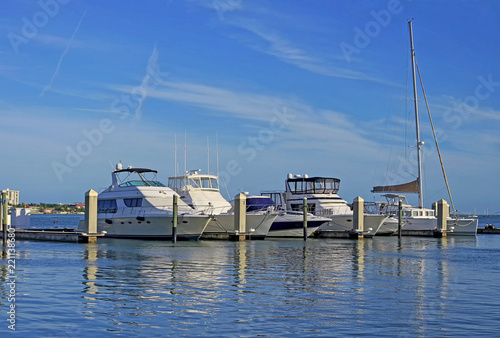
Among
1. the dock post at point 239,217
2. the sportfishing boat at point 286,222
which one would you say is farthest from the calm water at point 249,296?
the sportfishing boat at point 286,222

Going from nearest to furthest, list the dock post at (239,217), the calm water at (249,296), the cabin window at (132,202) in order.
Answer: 1. the calm water at (249,296)
2. the dock post at (239,217)
3. the cabin window at (132,202)

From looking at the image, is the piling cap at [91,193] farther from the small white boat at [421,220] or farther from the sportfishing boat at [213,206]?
the small white boat at [421,220]

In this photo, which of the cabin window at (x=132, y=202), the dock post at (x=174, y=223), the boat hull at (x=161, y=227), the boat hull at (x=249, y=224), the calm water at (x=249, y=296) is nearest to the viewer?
the calm water at (x=249, y=296)

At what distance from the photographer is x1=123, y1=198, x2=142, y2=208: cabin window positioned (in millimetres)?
42719

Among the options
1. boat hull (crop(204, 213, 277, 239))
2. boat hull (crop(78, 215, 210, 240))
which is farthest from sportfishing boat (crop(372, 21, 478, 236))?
boat hull (crop(78, 215, 210, 240))

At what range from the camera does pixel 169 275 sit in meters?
21.8

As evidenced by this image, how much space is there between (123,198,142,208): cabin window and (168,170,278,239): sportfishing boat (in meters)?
3.85

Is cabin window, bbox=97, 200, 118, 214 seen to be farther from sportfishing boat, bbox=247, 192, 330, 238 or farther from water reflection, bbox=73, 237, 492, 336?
water reflection, bbox=73, 237, 492, 336

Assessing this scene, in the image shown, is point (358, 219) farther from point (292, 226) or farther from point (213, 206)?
point (213, 206)

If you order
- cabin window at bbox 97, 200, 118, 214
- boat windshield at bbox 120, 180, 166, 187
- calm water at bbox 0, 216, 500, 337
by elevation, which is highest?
boat windshield at bbox 120, 180, 166, 187

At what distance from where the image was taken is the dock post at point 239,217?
1663 inches

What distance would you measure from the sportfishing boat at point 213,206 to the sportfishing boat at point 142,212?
1.47m

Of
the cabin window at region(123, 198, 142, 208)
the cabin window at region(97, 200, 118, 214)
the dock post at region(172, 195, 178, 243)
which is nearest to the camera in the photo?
the dock post at region(172, 195, 178, 243)

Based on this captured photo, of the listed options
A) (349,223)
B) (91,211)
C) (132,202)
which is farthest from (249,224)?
(91,211)
